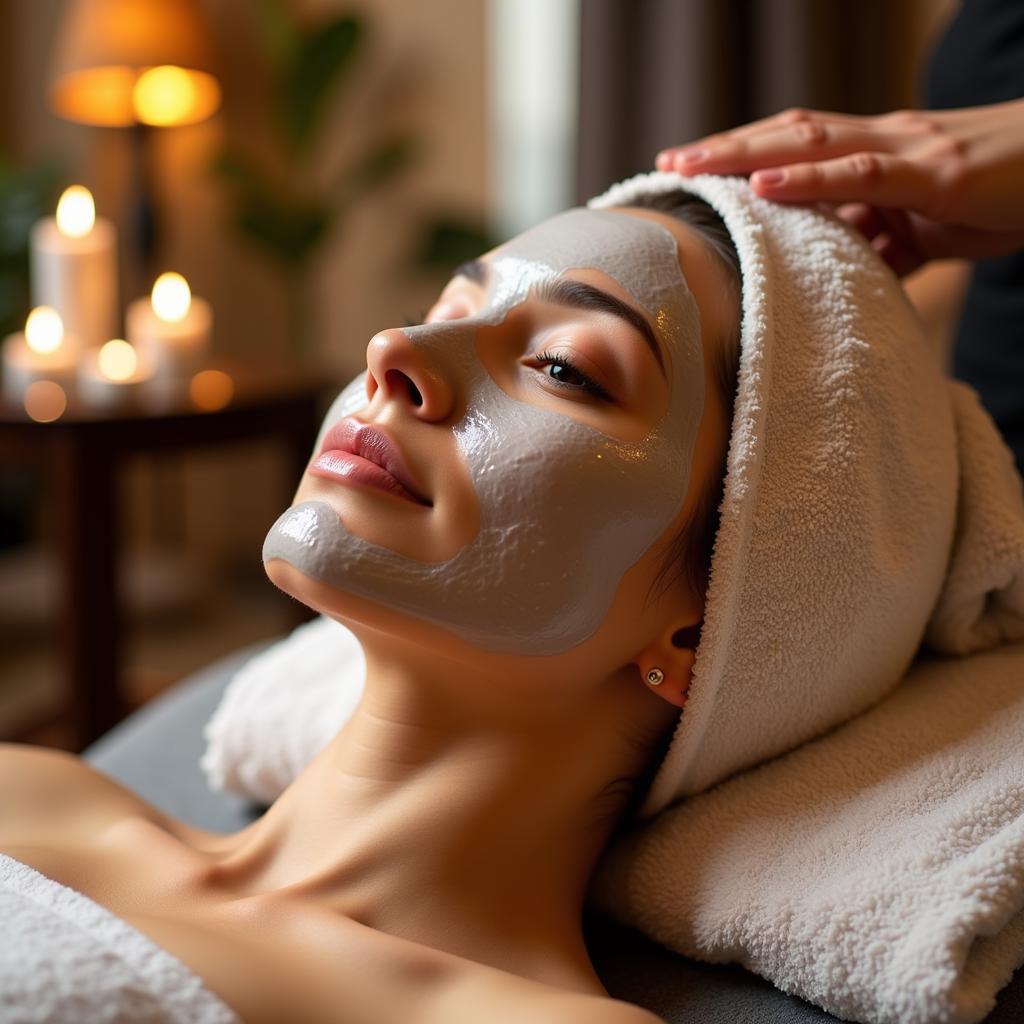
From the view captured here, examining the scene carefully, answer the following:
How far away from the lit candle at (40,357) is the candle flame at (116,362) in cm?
7

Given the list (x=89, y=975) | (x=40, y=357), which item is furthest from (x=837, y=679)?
(x=40, y=357)

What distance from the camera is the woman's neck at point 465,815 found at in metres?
0.81

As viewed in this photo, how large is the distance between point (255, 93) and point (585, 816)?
11.2 feet

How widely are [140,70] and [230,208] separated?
870mm

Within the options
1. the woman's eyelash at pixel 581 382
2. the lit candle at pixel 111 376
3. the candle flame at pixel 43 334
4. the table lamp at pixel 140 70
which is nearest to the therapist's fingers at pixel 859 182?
the woman's eyelash at pixel 581 382

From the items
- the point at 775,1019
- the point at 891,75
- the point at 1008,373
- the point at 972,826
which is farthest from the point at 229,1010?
the point at 891,75

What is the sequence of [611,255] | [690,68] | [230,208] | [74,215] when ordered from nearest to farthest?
[611,255], [74,215], [690,68], [230,208]

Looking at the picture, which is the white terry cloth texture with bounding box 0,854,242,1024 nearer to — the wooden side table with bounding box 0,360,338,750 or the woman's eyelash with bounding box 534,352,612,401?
the woman's eyelash with bounding box 534,352,612,401

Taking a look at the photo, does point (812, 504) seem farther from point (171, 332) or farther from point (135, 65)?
point (135, 65)

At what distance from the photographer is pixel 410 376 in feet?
2.66

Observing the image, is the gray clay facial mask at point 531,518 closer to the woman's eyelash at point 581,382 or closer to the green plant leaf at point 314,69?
the woman's eyelash at point 581,382

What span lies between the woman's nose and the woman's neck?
17 cm

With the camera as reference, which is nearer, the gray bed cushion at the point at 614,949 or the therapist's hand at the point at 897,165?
the gray bed cushion at the point at 614,949

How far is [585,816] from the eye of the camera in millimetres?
878
